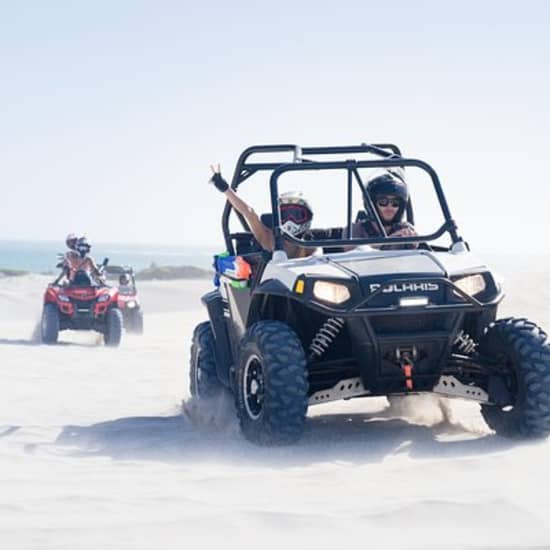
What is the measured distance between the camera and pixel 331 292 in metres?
6.30

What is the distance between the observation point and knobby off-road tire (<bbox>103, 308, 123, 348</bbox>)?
15.6 m

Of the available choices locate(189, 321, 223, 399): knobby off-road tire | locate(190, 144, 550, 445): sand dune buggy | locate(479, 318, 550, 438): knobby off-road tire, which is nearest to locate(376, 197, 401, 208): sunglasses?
locate(190, 144, 550, 445): sand dune buggy

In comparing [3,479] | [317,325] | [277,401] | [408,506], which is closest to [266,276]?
[317,325]

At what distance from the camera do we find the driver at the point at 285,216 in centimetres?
729

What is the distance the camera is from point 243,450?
20.8 ft

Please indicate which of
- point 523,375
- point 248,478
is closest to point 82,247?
point 523,375

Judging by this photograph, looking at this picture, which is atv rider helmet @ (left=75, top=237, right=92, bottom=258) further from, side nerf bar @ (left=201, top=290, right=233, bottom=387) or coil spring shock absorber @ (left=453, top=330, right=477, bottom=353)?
coil spring shock absorber @ (left=453, top=330, right=477, bottom=353)

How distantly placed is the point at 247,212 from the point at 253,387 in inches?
46.9

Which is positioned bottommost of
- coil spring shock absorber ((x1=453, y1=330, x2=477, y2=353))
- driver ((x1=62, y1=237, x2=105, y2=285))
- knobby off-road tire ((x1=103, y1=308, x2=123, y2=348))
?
knobby off-road tire ((x1=103, y1=308, x2=123, y2=348))

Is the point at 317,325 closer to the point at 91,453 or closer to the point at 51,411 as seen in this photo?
the point at 91,453

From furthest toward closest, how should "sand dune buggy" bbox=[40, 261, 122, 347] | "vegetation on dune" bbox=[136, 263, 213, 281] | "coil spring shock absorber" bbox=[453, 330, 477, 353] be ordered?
"vegetation on dune" bbox=[136, 263, 213, 281] < "sand dune buggy" bbox=[40, 261, 122, 347] < "coil spring shock absorber" bbox=[453, 330, 477, 353]

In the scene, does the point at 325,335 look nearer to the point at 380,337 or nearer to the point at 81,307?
the point at 380,337

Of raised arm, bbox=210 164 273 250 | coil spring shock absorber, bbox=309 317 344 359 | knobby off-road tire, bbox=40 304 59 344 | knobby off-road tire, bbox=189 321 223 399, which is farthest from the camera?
knobby off-road tire, bbox=40 304 59 344

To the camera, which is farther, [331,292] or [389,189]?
[389,189]
